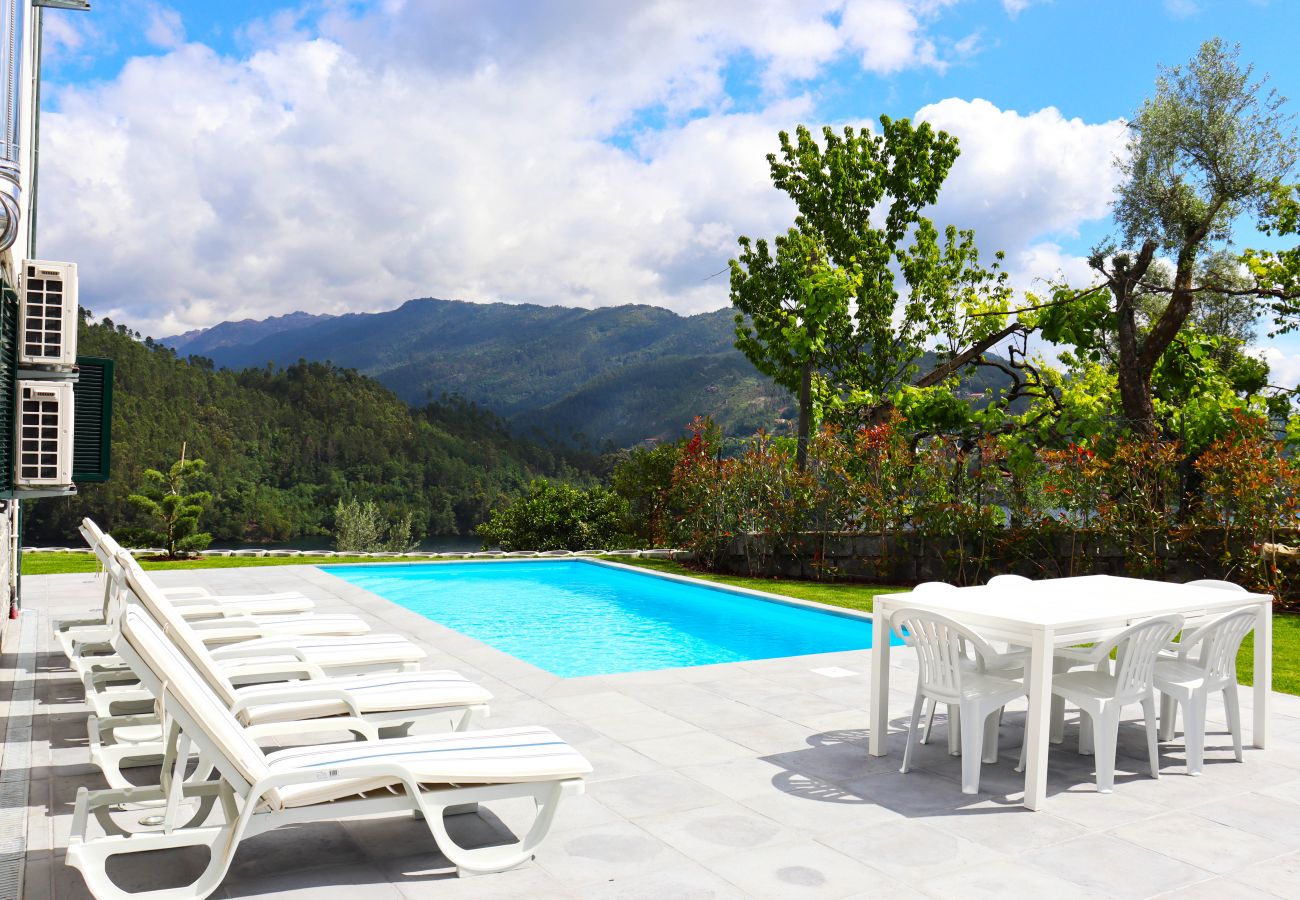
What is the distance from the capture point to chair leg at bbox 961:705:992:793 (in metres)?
4.38

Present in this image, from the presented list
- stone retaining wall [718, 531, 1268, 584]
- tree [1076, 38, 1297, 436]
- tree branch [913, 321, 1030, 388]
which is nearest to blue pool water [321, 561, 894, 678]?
stone retaining wall [718, 531, 1268, 584]

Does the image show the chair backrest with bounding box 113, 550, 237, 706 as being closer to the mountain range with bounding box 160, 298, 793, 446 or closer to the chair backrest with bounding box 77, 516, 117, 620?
the chair backrest with bounding box 77, 516, 117, 620

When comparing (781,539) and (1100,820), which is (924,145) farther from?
(1100,820)

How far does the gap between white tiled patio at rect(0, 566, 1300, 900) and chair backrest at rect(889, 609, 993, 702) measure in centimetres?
46

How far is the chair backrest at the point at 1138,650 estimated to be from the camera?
14.6ft

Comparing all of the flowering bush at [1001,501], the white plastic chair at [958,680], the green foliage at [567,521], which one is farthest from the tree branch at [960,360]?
the white plastic chair at [958,680]

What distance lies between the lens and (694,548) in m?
16.0

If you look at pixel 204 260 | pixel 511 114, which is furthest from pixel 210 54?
pixel 204 260

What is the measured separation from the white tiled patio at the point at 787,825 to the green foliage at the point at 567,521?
14477mm

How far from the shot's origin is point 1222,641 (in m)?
4.94

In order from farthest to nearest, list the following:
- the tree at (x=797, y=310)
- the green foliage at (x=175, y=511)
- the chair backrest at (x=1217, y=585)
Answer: the tree at (x=797, y=310) → the green foliage at (x=175, y=511) → the chair backrest at (x=1217, y=585)

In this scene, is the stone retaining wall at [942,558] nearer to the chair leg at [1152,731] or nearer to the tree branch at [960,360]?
the tree branch at [960,360]

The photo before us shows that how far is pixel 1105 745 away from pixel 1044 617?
62 centimetres

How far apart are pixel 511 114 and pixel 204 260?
7771 centimetres
